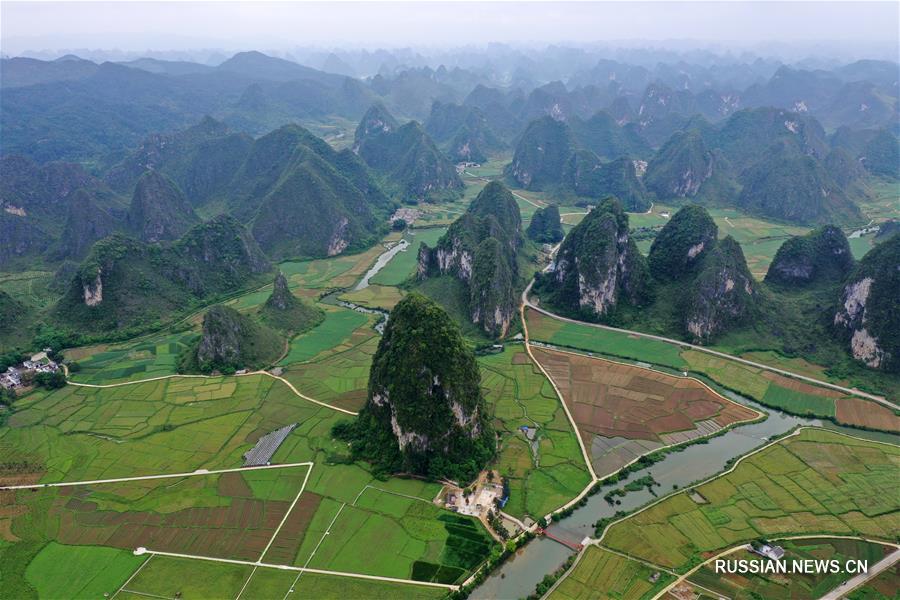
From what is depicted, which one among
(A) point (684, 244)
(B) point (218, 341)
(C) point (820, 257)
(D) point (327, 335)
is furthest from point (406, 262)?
(C) point (820, 257)

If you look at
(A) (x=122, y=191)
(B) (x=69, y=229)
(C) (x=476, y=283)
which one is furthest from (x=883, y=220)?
(A) (x=122, y=191)

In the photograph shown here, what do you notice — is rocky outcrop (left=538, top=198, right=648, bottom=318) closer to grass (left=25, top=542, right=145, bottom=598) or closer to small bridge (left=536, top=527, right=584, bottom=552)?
small bridge (left=536, top=527, right=584, bottom=552)

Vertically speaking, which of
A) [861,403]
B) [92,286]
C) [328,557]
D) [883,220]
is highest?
[883,220]

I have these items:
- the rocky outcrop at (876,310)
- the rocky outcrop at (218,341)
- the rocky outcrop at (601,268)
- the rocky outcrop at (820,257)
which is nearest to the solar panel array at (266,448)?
the rocky outcrop at (218,341)

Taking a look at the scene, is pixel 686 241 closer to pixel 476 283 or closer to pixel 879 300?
pixel 879 300

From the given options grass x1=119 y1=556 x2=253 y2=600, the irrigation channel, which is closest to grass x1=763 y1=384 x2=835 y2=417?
the irrigation channel

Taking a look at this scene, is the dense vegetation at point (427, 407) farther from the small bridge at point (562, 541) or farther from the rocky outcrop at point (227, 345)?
the rocky outcrop at point (227, 345)

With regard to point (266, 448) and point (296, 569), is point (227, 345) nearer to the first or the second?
point (266, 448)
